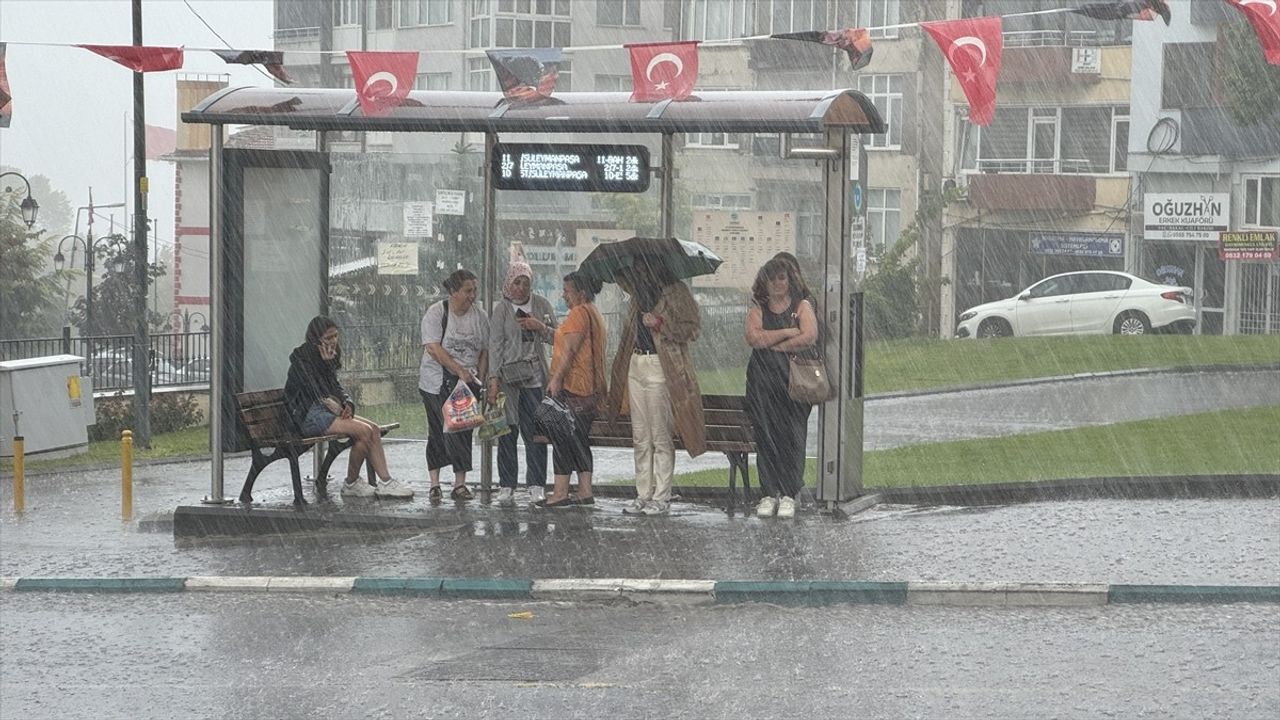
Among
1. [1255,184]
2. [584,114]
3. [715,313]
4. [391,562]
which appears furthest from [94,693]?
[1255,184]

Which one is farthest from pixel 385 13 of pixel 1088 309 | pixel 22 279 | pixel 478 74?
pixel 1088 309

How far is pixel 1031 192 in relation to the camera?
52.4 m

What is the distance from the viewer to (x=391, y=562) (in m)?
11.6

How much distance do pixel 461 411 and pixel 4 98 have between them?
4.67m

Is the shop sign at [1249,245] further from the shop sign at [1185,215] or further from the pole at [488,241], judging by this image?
the pole at [488,241]

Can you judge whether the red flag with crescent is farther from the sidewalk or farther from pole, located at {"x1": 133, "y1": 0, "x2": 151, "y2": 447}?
pole, located at {"x1": 133, "y1": 0, "x2": 151, "y2": 447}

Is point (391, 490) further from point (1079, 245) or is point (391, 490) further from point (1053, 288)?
point (1079, 245)

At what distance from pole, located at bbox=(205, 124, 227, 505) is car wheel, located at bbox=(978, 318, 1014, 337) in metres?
30.0

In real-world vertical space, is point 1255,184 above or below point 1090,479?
above

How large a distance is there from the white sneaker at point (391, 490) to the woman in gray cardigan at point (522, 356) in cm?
73

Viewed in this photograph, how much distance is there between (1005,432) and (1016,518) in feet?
22.3

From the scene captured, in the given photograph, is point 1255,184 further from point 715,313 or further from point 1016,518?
point 1016,518

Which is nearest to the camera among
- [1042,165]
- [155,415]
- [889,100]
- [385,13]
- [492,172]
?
[492,172]

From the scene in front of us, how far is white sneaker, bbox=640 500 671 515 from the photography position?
13203 millimetres
